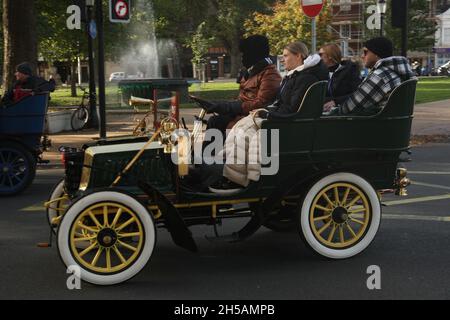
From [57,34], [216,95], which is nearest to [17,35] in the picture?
[57,34]

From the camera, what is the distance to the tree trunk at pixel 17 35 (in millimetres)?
15141

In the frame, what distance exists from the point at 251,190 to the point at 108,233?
114 centimetres

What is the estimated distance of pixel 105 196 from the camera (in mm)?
4344

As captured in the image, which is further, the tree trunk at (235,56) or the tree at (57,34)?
the tree trunk at (235,56)

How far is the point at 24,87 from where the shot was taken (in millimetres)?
9055

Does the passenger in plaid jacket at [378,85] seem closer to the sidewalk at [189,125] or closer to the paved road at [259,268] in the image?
the paved road at [259,268]

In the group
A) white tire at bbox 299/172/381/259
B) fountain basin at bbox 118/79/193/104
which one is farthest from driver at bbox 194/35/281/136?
fountain basin at bbox 118/79/193/104

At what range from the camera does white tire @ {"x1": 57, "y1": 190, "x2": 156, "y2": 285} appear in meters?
4.31

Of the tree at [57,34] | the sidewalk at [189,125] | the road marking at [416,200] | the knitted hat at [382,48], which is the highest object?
the tree at [57,34]

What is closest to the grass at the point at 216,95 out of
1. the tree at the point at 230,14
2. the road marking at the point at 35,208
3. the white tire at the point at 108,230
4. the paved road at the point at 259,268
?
the road marking at the point at 35,208

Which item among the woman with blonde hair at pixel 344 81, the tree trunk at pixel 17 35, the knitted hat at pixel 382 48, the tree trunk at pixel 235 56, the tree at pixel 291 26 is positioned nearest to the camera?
the knitted hat at pixel 382 48

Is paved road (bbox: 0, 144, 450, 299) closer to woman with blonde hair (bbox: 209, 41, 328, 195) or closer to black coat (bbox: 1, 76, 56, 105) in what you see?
woman with blonde hair (bbox: 209, 41, 328, 195)

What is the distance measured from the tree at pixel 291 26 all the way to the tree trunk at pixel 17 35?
2578 centimetres

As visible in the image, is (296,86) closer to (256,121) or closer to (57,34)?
(256,121)
